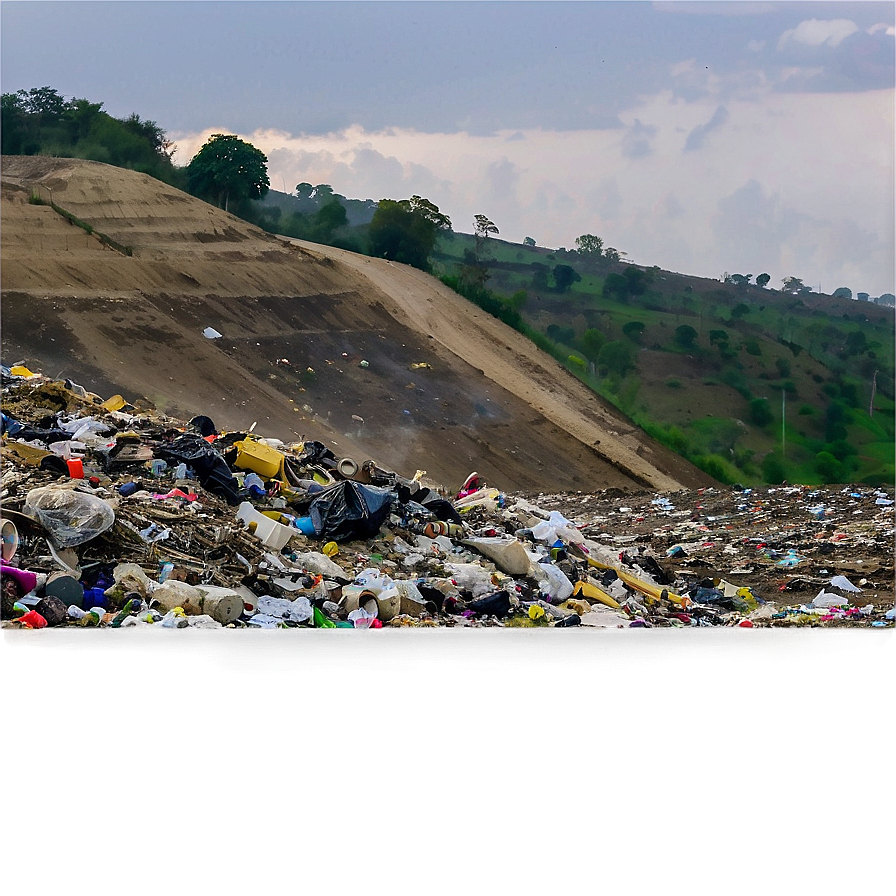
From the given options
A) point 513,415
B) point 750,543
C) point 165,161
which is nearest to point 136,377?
point 513,415

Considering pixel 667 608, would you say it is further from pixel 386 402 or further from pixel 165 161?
pixel 165 161

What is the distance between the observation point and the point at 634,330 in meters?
33.7

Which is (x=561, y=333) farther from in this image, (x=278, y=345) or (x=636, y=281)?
(x=278, y=345)

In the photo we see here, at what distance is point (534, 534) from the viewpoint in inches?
302


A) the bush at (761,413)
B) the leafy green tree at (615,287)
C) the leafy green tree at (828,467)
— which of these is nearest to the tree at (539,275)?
the leafy green tree at (615,287)

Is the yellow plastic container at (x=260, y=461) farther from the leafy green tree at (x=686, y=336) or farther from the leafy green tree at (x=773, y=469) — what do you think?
the leafy green tree at (x=686, y=336)

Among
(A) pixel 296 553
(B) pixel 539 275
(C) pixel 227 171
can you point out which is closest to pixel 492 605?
(A) pixel 296 553

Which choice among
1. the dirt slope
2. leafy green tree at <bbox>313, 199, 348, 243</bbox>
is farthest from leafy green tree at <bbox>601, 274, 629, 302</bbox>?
the dirt slope

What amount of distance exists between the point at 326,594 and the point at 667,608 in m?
2.52

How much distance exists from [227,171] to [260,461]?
73.7 feet

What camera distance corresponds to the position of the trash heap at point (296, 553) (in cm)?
511

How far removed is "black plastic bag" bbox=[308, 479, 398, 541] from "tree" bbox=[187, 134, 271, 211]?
23.1 meters

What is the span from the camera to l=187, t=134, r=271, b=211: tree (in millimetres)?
27781

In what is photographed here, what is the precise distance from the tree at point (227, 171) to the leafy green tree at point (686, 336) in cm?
1388
